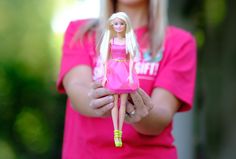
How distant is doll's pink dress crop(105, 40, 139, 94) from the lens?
140 cm

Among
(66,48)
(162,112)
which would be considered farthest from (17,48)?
(162,112)

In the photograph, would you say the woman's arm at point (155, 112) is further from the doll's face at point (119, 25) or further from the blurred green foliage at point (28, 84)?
the blurred green foliage at point (28, 84)

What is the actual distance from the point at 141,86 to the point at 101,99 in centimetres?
38

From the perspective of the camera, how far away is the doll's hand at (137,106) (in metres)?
1.46

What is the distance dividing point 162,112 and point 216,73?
A: 2116 millimetres

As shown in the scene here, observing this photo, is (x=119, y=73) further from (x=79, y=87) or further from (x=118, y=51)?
(x=79, y=87)

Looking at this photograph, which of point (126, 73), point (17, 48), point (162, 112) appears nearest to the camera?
point (126, 73)

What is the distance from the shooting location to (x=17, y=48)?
3.40 m

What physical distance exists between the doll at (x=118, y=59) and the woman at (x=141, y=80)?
0.25 metres

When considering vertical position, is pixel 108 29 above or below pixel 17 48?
above

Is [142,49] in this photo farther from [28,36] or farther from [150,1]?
[28,36]

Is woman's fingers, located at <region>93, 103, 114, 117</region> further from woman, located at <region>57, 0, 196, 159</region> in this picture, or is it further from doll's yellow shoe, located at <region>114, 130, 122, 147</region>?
woman, located at <region>57, 0, 196, 159</region>

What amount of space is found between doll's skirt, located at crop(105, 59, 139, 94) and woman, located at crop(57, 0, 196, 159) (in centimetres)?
28

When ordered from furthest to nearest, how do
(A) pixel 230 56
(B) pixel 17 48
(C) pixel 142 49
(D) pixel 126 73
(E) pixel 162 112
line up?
(A) pixel 230 56 → (B) pixel 17 48 → (C) pixel 142 49 → (E) pixel 162 112 → (D) pixel 126 73
